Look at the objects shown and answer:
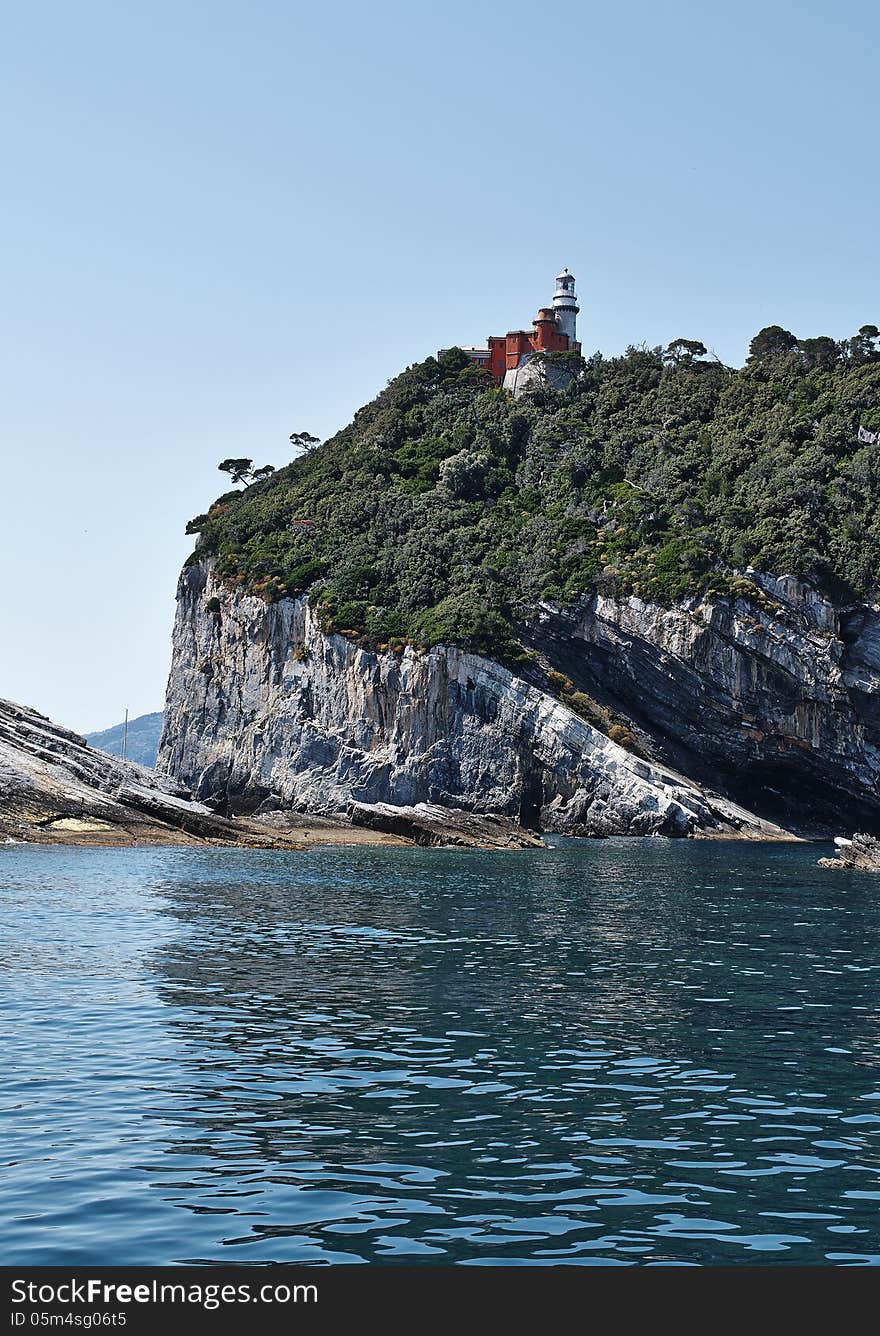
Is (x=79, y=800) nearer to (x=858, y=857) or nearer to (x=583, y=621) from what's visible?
(x=858, y=857)

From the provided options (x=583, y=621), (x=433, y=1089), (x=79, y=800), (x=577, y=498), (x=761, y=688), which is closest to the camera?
(x=433, y=1089)

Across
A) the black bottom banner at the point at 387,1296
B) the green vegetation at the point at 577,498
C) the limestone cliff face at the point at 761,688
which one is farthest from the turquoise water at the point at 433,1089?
the green vegetation at the point at 577,498

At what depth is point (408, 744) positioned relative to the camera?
9844 centimetres

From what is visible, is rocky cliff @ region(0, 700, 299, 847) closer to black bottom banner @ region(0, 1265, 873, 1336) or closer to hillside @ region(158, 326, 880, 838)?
hillside @ region(158, 326, 880, 838)

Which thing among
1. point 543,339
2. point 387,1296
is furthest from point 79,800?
point 543,339

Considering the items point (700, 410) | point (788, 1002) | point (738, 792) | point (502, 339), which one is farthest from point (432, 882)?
point (502, 339)

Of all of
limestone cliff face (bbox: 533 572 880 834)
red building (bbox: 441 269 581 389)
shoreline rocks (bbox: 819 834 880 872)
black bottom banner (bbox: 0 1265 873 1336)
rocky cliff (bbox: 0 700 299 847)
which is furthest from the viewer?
red building (bbox: 441 269 581 389)

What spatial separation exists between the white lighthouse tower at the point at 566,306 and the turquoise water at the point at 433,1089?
115 metres

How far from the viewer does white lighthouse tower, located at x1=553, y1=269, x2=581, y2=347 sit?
472 ft

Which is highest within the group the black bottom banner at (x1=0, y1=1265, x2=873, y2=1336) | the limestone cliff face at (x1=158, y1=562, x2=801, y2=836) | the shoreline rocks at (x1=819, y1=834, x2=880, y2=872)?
the limestone cliff face at (x1=158, y1=562, x2=801, y2=836)

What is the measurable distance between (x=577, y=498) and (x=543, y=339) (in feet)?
120

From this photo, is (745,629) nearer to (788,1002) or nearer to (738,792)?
(738,792)

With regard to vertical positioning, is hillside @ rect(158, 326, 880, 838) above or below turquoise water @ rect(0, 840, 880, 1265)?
above

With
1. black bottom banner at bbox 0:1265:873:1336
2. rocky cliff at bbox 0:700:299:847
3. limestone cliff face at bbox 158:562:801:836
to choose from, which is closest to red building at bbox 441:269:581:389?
limestone cliff face at bbox 158:562:801:836
